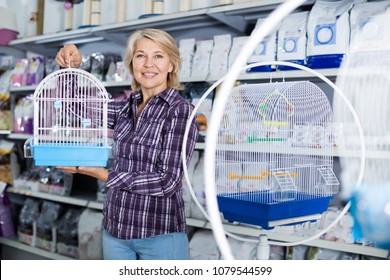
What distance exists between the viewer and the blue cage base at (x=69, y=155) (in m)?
1.27

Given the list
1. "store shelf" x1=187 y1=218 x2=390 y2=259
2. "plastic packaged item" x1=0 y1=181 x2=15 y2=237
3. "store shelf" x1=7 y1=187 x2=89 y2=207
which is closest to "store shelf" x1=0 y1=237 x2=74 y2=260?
"plastic packaged item" x1=0 y1=181 x2=15 y2=237

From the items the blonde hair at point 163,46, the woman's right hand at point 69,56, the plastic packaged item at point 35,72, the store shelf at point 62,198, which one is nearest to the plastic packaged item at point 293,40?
the blonde hair at point 163,46

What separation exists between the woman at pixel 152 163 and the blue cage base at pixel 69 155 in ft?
0.29

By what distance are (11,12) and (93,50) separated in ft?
2.01

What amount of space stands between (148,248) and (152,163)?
257 millimetres

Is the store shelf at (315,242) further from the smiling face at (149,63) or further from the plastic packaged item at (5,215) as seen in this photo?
the plastic packaged item at (5,215)

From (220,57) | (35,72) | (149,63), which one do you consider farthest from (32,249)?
(149,63)

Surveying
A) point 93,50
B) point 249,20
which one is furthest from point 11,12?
point 249,20

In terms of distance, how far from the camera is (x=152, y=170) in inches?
54.2

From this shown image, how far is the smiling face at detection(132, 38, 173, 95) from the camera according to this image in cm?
141

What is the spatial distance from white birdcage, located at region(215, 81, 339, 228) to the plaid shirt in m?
0.32

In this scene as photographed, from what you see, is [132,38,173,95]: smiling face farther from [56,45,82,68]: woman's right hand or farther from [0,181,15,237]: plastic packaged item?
[0,181,15,237]: plastic packaged item

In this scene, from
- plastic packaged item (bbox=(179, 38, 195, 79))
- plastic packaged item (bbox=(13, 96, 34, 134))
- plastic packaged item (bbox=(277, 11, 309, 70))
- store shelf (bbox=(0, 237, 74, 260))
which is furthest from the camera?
plastic packaged item (bbox=(13, 96, 34, 134))

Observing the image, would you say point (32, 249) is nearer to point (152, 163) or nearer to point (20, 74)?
point (20, 74)
